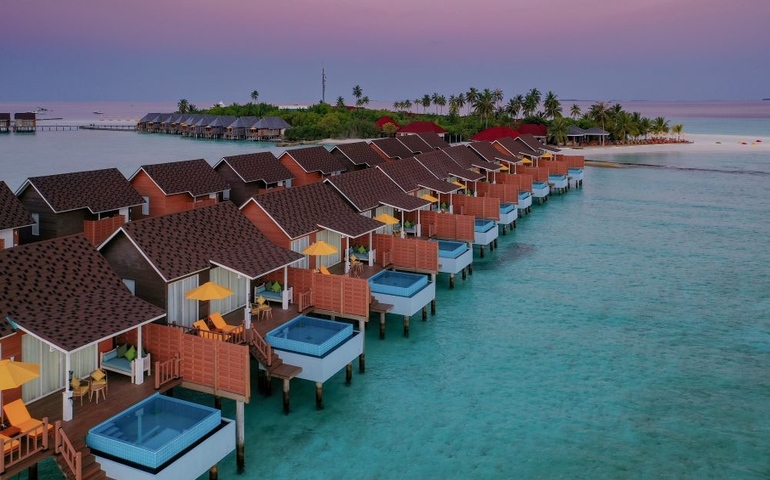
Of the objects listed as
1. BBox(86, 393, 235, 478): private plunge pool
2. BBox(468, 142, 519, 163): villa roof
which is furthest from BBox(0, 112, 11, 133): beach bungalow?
BBox(86, 393, 235, 478): private plunge pool

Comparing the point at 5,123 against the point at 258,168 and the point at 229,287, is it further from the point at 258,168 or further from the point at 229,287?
the point at 229,287

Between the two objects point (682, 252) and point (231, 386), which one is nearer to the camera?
point (231, 386)

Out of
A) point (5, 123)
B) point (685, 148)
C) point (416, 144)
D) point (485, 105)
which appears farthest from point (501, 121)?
point (5, 123)

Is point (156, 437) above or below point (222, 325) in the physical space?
below

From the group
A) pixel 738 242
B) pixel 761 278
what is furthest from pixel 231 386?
pixel 738 242

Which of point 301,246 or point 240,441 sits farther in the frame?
point 301,246

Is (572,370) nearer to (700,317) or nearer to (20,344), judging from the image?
(700,317)

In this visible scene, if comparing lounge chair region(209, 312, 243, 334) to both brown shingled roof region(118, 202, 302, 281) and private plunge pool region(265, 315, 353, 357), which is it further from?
brown shingled roof region(118, 202, 302, 281)
